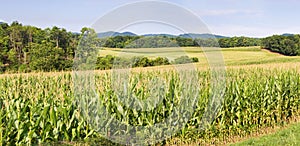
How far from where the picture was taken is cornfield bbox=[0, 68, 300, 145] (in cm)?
661

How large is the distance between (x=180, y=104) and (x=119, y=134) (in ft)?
5.90

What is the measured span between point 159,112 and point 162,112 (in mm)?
76

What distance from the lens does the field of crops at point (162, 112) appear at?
6.65m

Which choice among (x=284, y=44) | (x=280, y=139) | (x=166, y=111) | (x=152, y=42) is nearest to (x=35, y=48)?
(x=152, y=42)

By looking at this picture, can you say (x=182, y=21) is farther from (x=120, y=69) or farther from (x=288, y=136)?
(x=288, y=136)

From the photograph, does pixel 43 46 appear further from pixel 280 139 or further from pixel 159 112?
pixel 280 139

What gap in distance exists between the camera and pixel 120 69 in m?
7.62

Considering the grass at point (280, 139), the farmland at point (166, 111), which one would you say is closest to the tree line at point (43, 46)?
the farmland at point (166, 111)

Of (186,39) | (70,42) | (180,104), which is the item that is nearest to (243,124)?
(180,104)

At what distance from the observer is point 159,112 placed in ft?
26.9

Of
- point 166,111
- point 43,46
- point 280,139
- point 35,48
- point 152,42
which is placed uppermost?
point 152,42

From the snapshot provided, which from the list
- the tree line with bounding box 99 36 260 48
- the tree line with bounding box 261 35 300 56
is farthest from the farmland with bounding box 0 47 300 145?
the tree line with bounding box 261 35 300 56

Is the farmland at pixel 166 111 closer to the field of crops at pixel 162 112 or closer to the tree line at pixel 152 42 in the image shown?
the field of crops at pixel 162 112

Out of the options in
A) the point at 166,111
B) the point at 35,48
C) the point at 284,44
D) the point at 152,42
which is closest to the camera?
the point at 166,111
